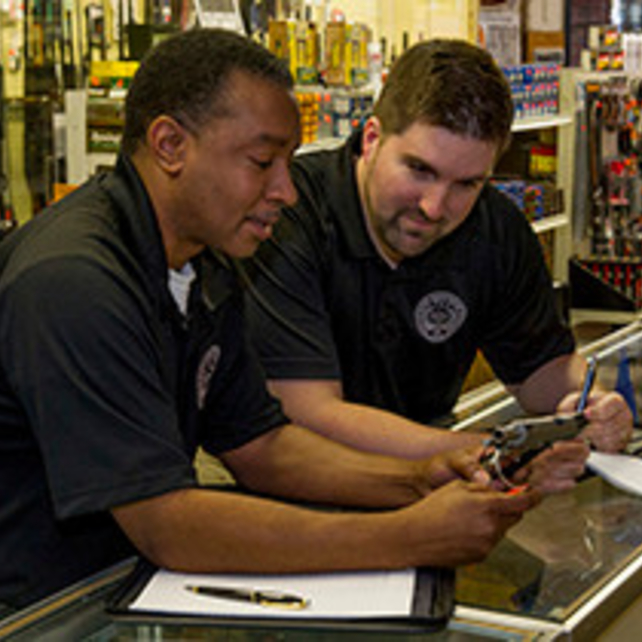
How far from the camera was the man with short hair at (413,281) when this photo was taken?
2.20 meters

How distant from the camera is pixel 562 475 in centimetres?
188

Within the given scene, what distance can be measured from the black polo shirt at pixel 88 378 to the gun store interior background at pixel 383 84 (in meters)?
0.48

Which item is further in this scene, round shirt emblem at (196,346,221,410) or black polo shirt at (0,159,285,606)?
round shirt emblem at (196,346,221,410)

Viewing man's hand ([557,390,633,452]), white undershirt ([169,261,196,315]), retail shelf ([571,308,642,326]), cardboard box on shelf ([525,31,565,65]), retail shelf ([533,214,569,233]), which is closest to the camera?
white undershirt ([169,261,196,315])

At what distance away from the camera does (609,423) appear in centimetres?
210

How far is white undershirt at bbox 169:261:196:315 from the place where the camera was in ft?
5.90

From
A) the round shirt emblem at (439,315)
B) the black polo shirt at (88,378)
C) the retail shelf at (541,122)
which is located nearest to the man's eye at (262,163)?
the black polo shirt at (88,378)

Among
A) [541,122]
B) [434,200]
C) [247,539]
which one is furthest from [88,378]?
[541,122]

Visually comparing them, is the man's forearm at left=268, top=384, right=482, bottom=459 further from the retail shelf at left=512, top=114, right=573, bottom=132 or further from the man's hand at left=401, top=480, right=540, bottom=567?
the retail shelf at left=512, top=114, right=573, bottom=132

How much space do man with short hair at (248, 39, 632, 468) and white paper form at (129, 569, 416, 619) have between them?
69 centimetres

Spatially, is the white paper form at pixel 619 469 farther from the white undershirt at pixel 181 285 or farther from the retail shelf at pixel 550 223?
the retail shelf at pixel 550 223

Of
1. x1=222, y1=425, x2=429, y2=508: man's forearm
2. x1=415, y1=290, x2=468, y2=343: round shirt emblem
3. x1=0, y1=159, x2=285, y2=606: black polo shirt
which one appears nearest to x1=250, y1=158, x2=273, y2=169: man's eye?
x1=0, y1=159, x2=285, y2=606: black polo shirt

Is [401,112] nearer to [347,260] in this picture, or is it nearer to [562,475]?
[347,260]

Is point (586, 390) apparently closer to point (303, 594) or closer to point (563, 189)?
point (303, 594)
